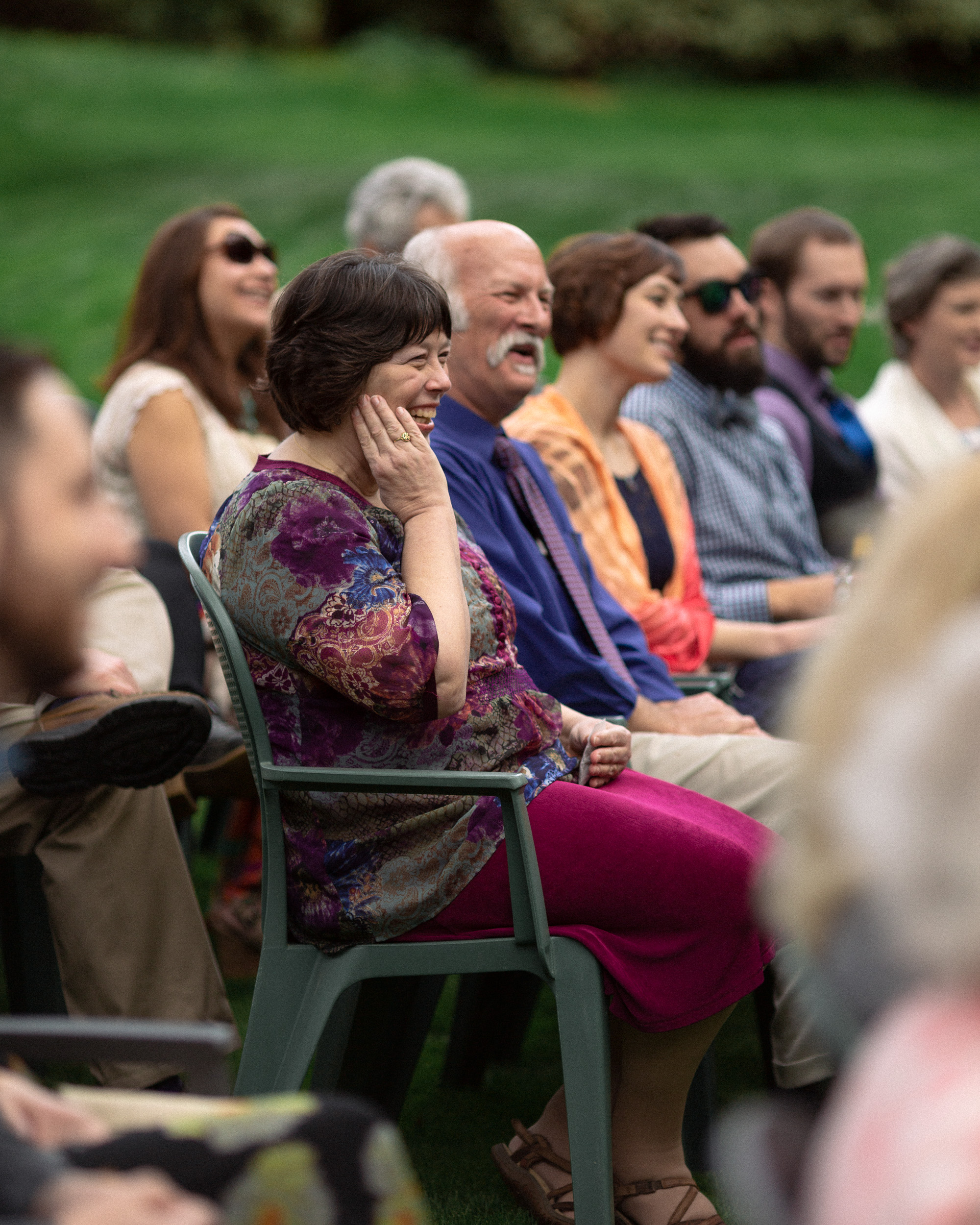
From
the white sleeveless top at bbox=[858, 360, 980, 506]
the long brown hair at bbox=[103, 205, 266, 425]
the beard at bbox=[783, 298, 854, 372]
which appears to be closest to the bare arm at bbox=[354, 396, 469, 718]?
the long brown hair at bbox=[103, 205, 266, 425]

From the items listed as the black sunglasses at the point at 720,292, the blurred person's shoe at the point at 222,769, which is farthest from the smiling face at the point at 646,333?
the blurred person's shoe at the point at 222,769

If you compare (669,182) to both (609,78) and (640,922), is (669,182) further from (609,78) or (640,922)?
(640,922)

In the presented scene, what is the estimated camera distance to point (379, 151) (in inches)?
651

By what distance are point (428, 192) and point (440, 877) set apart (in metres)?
3.00

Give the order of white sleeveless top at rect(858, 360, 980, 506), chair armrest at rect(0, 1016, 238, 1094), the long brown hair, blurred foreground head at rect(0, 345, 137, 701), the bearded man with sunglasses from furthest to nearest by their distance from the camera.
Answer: white sleeveless top at rect(858, 360, 980, 506), the bearded man with sunglasses, the long brown hair, chair armrest at rect(0, 1016, 238, 1094), blurred foreground head at rect(0, 345, 137, 701)

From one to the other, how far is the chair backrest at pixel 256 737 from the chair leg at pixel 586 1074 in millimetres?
433

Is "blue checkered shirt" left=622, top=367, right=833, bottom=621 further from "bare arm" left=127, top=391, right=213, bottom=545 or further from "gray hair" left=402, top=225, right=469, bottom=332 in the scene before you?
"bare arm" left=127, top=391, right=213, bottom=545

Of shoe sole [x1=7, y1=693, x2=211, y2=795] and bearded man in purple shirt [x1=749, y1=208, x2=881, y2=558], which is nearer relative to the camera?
A: shoe sole [x1=7, y1=693, x2=211, y2=795]

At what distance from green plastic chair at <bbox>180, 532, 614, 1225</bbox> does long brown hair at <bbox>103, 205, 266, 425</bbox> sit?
1687 mm

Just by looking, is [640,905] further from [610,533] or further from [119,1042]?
[610,533]

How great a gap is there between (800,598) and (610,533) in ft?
2.34

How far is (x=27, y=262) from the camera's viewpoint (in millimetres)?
13422

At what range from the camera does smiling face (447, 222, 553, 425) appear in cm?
316

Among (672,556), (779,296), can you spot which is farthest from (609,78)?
(672,556)
